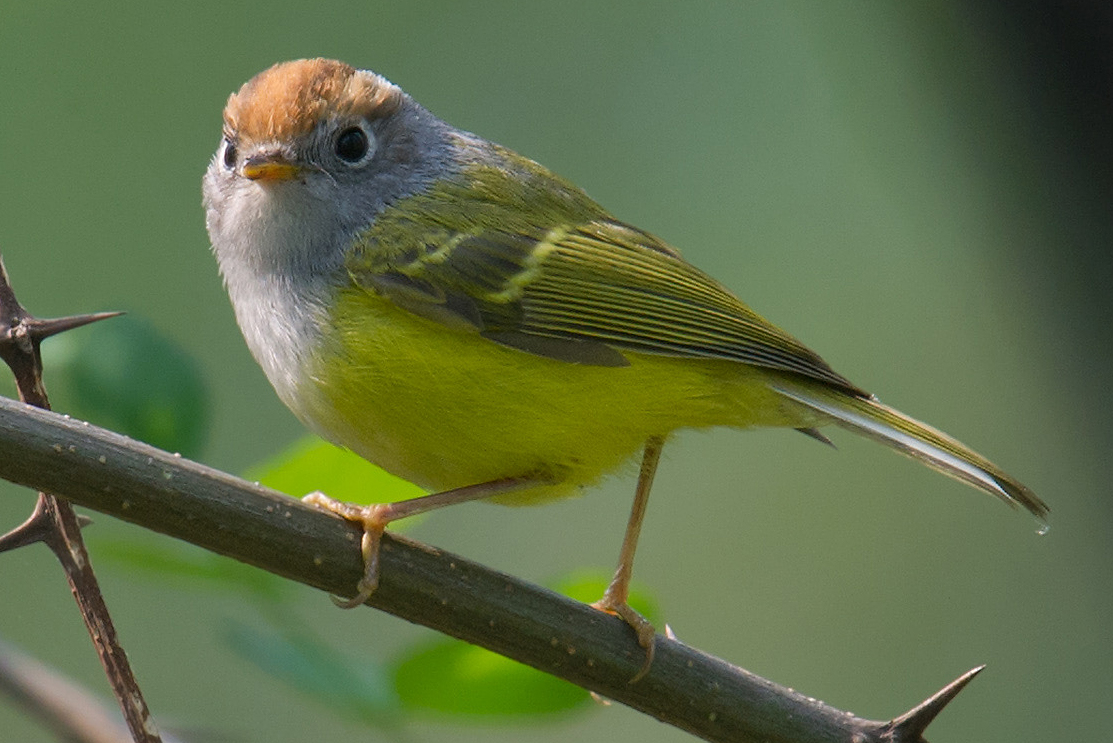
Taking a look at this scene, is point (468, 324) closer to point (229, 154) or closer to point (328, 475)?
point (328, 475)

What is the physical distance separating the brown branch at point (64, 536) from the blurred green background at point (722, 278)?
3.81 metres

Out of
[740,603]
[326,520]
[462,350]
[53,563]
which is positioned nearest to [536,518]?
[740,603]

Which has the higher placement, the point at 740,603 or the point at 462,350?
the point at 462,350

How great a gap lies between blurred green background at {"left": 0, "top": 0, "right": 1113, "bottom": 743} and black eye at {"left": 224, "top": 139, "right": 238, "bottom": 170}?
2.82 metres

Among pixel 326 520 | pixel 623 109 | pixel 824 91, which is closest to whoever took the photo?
pixel 326 520

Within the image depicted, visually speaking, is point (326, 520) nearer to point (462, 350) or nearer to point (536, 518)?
point (462, 350)

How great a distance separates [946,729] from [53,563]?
17.2 feet

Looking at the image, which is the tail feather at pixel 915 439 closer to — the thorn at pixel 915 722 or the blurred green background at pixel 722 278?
the thorn at pixel 915 722

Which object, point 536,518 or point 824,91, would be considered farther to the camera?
point 824,91

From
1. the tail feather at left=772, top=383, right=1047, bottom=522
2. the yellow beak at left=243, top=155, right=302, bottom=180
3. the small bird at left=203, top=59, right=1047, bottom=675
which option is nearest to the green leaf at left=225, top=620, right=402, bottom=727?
the small bird at left=203, top=59, right=1047, bottom=675

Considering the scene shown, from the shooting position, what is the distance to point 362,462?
10.1 ft

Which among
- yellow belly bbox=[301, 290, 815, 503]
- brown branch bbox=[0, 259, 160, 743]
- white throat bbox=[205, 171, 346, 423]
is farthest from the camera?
white throat bbox=[205, 171, 346, 423]

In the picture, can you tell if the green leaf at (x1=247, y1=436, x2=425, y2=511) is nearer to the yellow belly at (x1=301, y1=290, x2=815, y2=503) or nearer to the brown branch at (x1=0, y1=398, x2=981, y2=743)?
the yellow belly at (x1=301, y1=290, x2=815, y2=503)

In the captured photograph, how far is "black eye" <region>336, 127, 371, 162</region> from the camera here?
3607 millimetres
